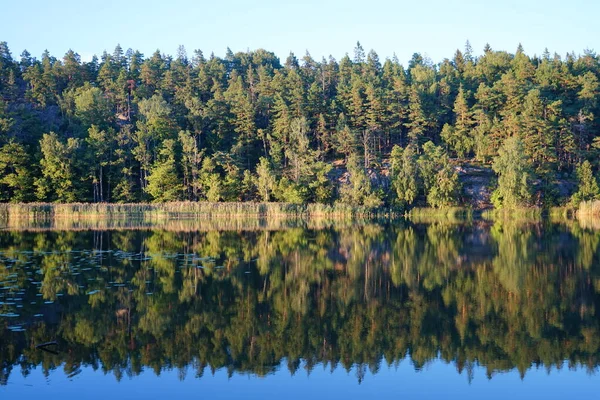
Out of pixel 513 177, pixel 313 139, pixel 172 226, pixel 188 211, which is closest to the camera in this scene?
pixel 172 226

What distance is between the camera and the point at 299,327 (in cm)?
1385

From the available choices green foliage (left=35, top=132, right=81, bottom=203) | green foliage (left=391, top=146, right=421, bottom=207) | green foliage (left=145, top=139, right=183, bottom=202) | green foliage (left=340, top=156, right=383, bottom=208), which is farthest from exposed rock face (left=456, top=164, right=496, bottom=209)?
green foliage (left=35, top=132, right=81, bottom=203)

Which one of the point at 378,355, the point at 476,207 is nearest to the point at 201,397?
the point at 378,355

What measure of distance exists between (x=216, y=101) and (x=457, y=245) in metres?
60.0

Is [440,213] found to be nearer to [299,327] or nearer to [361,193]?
[361,193]

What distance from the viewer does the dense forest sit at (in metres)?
69.5

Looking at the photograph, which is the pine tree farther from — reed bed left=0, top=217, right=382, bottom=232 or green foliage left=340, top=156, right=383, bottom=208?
reed bed left=0, top=217, right=382, bottom=232

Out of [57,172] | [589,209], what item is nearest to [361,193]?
[589,209]

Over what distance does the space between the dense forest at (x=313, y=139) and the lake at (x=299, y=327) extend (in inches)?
1761

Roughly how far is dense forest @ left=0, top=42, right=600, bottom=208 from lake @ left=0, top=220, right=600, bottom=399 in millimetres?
44725

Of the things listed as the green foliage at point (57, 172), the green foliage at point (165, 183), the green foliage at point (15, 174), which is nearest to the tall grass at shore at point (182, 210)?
the green foliage at point (57, 172)

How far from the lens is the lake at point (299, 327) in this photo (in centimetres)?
1063

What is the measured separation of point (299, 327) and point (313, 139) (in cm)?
7704

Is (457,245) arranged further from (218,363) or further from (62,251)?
(218,363)
